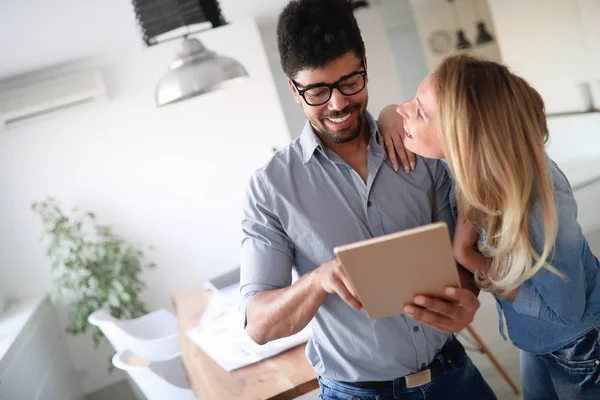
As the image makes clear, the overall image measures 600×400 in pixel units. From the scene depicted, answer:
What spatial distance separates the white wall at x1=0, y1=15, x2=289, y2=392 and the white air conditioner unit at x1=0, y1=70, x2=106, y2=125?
127 mm

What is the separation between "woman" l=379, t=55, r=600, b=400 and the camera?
1.26 metres

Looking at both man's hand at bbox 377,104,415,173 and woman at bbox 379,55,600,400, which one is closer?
woman at bbox 379,55,600,400

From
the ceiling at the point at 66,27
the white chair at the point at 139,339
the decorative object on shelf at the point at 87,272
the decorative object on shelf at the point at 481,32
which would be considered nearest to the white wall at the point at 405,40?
the decorative object on shelf at the point at 481,32

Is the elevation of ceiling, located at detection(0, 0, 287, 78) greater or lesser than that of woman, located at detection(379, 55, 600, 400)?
greater

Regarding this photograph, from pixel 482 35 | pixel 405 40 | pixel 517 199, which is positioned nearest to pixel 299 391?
pixel 517 199

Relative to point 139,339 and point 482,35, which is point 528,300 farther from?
point 482,35

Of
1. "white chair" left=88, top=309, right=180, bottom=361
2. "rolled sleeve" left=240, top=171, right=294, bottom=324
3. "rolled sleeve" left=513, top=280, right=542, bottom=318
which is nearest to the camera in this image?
"rolled sleeve" left=513, top=280, right=542, bottom=318

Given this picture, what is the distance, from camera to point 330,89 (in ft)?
4.96

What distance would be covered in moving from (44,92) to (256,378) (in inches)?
144

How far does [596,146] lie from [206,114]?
9.94 ft

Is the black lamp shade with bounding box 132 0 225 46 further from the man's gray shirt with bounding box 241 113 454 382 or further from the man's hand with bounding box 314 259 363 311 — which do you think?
the man's hand with bounding box 314 259 363 311

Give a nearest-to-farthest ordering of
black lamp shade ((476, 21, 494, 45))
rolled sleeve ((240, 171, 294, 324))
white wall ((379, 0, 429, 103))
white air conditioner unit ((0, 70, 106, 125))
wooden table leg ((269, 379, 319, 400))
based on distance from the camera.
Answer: rolled sleeve ((240, 171, 294, 324))
wooden table leg ((269, 379, 319, 400))
black lamp shade ((476, 21, 494, 45))
white air conditioner unit ((0, 70, 106, 125))
white wall ((379, 0, 429, 103))

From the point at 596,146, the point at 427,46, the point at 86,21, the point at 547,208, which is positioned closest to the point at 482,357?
the point at 596,146

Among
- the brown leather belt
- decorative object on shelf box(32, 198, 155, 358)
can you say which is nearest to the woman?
the brown leather belt
